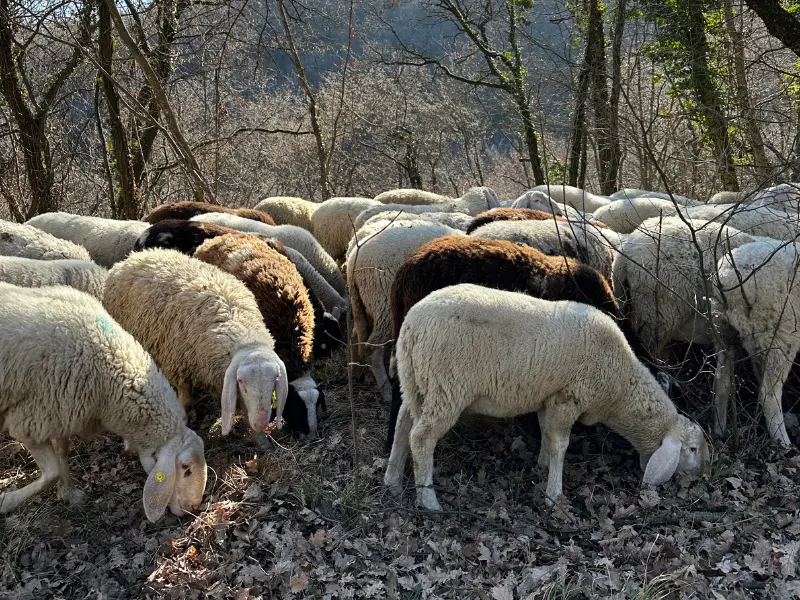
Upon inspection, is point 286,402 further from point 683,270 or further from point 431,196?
point 431,196

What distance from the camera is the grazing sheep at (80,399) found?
429cm

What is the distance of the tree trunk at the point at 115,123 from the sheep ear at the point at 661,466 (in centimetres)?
903

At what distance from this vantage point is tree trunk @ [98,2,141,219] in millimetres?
10938

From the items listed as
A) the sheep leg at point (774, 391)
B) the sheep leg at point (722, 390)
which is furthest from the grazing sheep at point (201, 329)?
the sheep leg at point (774, 391)

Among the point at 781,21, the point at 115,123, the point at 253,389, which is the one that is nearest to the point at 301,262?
the point at 253,389

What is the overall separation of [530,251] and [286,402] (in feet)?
6.77

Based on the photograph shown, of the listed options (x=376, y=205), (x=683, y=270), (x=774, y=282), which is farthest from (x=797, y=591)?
(x=376, y=205)

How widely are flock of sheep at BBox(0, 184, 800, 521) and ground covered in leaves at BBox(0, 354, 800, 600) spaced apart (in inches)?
7.1

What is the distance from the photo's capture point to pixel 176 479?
4.38 m

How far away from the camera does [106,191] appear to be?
43.4 ft

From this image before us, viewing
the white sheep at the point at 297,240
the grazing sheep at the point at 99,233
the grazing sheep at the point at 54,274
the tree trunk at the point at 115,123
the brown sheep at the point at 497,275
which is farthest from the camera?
the tree trunk at the point at 115,123

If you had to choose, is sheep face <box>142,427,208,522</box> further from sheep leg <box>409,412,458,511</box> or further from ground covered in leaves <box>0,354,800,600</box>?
sheep leg <box>409,412,458,511</box>

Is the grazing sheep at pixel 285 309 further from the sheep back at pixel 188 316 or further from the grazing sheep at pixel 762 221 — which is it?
the grazing sheep at pixel 762 221

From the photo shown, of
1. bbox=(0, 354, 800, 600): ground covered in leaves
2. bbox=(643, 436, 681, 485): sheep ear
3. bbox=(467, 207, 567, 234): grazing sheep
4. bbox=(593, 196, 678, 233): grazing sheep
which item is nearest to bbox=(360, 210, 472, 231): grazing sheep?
bbox=(467, 207, 567, 234): grazing sheep
